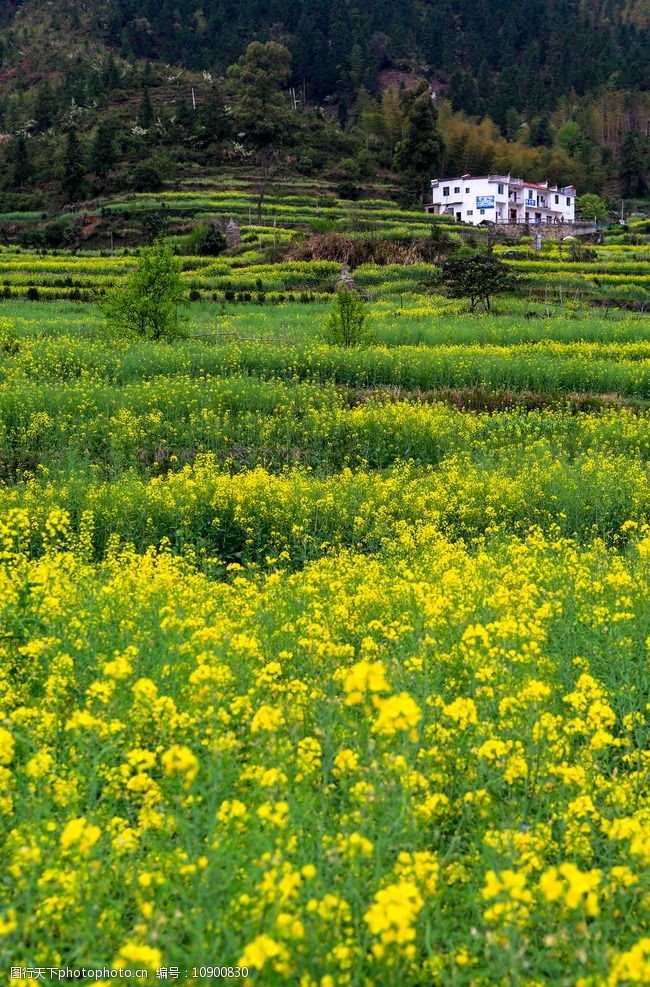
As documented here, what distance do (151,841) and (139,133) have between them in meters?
84.3

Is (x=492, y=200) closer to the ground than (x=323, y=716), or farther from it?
farther from it

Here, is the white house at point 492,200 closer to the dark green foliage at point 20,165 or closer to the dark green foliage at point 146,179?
the dark green foliage at point 146,179

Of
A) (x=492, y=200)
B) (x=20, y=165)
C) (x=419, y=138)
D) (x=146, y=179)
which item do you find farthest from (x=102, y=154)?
(x=492, y=200)

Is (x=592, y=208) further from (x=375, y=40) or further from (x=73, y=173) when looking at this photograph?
(x=375, y=40)

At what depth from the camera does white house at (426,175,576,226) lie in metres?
73.2

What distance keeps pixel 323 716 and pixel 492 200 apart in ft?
254

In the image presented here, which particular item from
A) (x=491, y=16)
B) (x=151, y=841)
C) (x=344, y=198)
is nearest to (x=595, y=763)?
(x=151, y=841)

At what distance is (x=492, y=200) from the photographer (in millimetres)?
72812

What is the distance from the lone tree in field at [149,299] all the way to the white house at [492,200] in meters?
56.4

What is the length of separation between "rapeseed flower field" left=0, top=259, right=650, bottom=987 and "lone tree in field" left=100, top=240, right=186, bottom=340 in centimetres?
783

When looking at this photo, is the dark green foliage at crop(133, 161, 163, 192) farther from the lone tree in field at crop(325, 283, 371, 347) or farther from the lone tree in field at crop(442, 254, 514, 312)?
the lone tree in field at crop(325, 283, 371, 347)

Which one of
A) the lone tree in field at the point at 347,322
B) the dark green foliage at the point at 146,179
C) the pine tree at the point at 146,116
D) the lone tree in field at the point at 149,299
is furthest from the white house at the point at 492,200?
the lone tree in field at the point at 149,299

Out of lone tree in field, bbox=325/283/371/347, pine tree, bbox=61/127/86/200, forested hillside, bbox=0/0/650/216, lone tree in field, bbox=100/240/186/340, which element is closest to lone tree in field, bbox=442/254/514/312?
lone tree in field, bbox=325/283/371/347

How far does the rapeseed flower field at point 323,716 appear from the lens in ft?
7.82
